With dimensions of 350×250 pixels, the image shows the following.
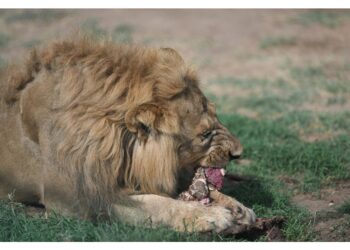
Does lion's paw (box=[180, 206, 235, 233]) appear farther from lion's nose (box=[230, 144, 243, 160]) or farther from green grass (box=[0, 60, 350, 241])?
lion's nose (box=[230, 144, 243, 160])

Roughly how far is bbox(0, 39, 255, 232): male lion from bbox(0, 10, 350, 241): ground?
12 centimetres

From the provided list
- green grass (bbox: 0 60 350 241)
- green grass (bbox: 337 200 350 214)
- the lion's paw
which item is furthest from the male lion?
green grass (bbox: 337 200 350 214)

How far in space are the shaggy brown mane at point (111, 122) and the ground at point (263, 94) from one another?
0.80 ft

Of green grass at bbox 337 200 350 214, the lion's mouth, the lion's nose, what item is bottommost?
green grass at bbox 337 200 350 214

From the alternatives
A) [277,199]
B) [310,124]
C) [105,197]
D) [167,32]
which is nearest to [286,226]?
[277,199]

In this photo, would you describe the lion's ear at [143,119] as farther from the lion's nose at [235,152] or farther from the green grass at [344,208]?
the green grass at [344,208]

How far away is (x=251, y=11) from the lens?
961 centimetres

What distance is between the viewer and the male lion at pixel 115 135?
3.54m

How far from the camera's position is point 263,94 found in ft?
23.8

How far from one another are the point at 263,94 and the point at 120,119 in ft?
12.6

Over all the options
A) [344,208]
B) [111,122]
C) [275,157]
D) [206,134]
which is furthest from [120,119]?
[275,157]

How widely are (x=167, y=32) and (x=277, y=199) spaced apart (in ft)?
16.6

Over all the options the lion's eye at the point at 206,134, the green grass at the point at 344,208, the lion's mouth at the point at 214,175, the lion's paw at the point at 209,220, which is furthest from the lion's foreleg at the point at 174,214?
the green grass at the point at 344,208

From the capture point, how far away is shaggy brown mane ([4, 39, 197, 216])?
354 cm
